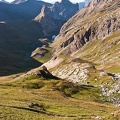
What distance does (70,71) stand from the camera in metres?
170

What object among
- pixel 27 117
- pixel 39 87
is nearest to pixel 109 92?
pixel 39 87

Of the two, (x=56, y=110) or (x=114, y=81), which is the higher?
(x=114, y=81)

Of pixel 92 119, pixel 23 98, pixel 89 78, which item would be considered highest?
pixel 89 78

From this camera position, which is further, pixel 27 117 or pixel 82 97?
Result: pixel 82 97

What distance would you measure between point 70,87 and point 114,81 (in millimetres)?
19378

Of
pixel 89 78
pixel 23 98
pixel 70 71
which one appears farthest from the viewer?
pixel 70 71

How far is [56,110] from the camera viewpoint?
55.2 m

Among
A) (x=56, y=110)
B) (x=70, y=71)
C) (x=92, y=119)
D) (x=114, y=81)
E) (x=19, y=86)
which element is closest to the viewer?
(x=92, y=119)

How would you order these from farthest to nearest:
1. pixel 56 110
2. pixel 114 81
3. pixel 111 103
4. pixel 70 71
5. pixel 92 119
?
1. pixel 70 71
2. pixel 114 81
3. pixel 111 103
4. pixel 56 110
5. pixel 92 119

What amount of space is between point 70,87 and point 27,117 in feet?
172

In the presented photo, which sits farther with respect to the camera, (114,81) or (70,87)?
(114,81)

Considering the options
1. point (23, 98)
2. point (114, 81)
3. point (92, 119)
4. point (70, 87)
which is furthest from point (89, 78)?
point (92, 119)

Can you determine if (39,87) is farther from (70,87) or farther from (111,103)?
(111,103)

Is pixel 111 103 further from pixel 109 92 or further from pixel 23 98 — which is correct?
pixel 23 98
